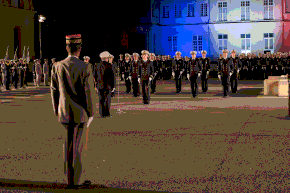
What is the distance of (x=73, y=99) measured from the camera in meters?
5.73

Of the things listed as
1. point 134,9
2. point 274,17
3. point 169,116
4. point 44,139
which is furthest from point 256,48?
point 44,139

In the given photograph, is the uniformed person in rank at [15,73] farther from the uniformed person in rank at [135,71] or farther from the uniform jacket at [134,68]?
the uniform jacket at [134,68]

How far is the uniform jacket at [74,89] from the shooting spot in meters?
5.67

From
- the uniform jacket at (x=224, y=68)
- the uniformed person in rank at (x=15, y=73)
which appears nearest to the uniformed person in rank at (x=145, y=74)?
the uniform jacket at (x=224, y=68)

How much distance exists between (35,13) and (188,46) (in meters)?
23.3

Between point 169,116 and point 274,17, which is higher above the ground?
point 274,17

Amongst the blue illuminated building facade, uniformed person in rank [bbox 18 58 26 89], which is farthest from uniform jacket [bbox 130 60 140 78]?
the blue illuminated building facade

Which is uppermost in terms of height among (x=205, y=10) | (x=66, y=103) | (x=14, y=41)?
(x=205, y=10)

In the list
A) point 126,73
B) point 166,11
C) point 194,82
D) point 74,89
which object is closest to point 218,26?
point 166,11

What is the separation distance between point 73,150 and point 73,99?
586 mm

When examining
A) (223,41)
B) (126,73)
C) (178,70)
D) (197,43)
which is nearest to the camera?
(178,70)

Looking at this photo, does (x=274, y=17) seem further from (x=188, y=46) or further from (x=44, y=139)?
(x=44, y=139)

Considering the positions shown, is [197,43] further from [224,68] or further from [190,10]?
[224,68]

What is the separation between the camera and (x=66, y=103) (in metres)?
5.73
